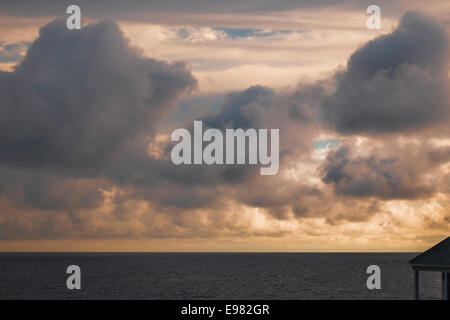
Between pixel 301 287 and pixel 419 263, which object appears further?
pixel 301 287

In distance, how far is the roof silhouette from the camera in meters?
33.1

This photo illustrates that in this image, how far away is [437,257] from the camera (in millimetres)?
33625

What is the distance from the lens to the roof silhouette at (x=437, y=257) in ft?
108

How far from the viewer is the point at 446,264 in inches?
1286
